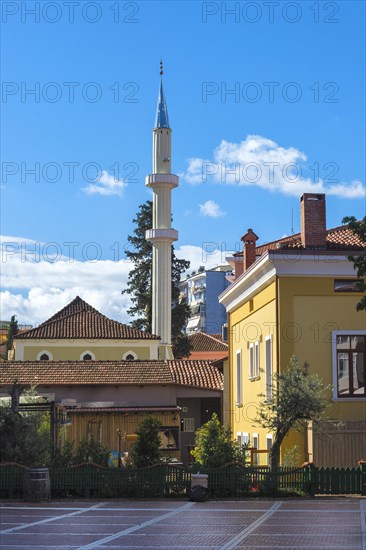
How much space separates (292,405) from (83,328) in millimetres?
41953

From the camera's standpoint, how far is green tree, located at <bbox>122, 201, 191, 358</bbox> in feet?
235

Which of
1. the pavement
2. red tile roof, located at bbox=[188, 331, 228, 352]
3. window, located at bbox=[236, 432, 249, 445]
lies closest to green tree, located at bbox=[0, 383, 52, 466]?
the pavement

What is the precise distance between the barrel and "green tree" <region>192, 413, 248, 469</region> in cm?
433

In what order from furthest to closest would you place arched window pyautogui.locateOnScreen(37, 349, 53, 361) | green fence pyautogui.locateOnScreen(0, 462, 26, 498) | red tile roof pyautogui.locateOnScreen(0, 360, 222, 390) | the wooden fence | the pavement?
arched window pyautogui.locateOnScreen(37, 349, 53, 361), red tile roof pyautogui.locateOnScreen(0, 360, 222, 390), the wooden fence, green fence pyautogui.locateOnScreen(0, 462, 26, 498), the pavement

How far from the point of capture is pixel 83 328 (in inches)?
2653

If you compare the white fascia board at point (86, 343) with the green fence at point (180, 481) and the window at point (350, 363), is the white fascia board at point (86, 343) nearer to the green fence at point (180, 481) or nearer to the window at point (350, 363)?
the window at point (350, 363)

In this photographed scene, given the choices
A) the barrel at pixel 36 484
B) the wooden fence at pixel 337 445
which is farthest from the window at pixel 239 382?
the barrel at pixel 36 484

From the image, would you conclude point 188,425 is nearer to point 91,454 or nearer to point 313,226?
point 313,226

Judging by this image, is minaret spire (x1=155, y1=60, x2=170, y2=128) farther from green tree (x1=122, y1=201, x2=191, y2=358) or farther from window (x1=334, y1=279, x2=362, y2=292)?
window (x1=334, y1=279, x2=362, y2=292)

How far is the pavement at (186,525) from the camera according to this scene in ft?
53.6

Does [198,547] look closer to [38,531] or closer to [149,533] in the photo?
[149,533]

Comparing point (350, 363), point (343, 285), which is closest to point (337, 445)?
point (350, 363)

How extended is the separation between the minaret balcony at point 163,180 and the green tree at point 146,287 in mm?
8192

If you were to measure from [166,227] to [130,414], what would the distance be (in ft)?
91.6
